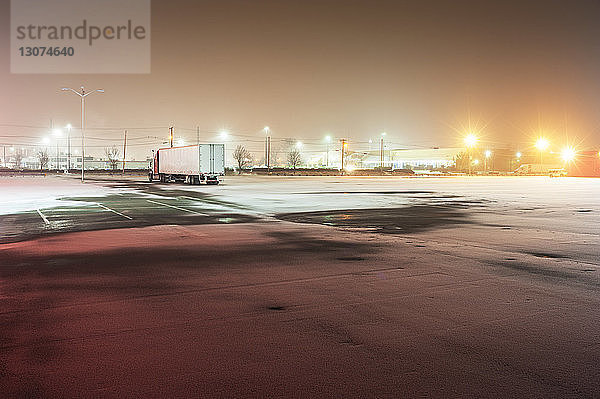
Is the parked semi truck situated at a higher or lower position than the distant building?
lower

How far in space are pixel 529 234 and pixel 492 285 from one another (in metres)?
7.26

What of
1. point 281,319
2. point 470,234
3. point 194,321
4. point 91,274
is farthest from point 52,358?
point 470,234

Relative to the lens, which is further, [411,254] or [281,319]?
[411,254]

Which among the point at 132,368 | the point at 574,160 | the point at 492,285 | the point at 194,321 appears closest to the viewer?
the point at 132,368

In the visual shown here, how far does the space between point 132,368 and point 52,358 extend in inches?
33.4

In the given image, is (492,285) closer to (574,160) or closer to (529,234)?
(529,234)

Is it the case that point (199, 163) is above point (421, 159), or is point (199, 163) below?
below

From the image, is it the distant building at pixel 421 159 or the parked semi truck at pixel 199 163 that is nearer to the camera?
the parked semi truck at pixel 199 163

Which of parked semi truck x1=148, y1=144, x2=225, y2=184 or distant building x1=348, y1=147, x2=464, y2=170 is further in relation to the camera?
distant building x1=348, y1=147, x2=464, y2=170

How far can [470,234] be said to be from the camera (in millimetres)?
14078

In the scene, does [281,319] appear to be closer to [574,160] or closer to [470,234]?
[470,234]

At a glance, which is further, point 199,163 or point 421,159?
point 421,159

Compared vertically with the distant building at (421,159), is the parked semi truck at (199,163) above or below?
below

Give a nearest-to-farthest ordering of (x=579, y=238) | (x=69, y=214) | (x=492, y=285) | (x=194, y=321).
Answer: (x=194, y=321)
(x=492, y=285)
(x=579, y=238)
(x=69, y=214)
